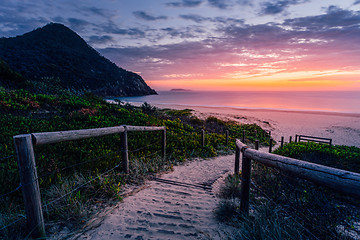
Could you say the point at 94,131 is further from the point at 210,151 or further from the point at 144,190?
the point at 210,151

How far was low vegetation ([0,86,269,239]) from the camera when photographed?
3.11 m

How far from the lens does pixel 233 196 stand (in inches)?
163

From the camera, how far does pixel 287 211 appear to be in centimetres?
316

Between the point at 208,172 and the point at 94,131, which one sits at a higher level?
the point at 94,131

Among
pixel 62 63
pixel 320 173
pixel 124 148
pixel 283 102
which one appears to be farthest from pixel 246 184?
pixel 283 102

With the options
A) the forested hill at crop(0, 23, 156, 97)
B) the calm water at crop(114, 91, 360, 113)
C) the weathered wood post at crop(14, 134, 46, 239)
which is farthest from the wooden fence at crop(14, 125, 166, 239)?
the calm water at crop(114, 91, 360, 113)

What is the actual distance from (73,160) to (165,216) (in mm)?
3346

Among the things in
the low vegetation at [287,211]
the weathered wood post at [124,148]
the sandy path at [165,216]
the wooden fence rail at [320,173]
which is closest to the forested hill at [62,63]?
the weathered wood post at [124,148]

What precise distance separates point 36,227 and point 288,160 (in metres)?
3.24

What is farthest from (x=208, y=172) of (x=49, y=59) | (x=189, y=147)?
(x=49, y=59)

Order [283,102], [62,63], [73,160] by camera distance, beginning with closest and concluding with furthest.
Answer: [73,160] < [62,63] < [283,102]

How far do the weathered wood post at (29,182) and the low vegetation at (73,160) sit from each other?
0.19 m

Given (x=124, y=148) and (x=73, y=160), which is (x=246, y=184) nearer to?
(x=124, y=148)

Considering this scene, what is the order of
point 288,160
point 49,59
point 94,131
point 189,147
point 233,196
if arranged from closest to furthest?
point 288,160 → point 94,131 → point 233,196 → point 189,147 → point 49,59
